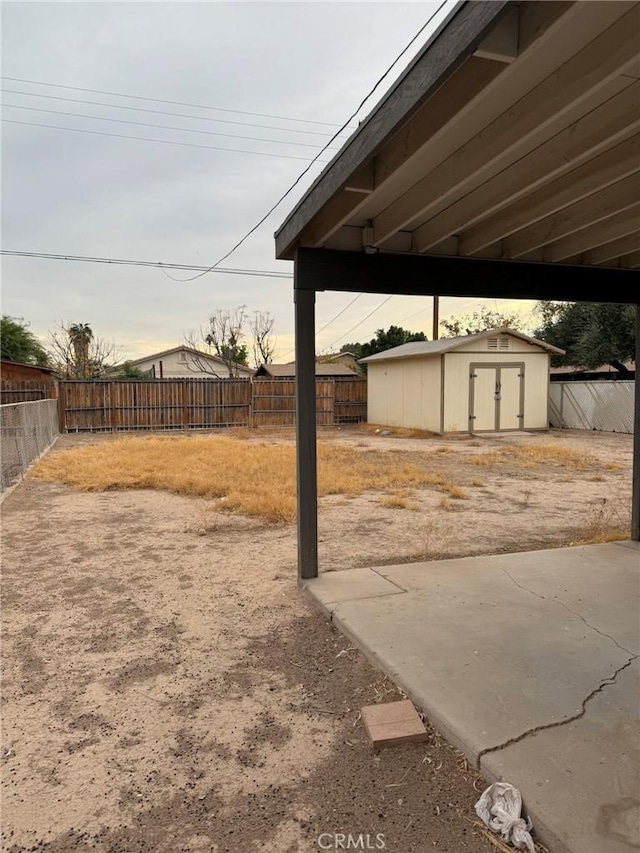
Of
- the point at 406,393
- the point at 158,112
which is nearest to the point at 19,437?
the point at 158,112

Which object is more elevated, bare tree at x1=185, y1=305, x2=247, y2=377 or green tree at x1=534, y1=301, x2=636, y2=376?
bare tree at x1=185, y1=305, x2=247, y2=377

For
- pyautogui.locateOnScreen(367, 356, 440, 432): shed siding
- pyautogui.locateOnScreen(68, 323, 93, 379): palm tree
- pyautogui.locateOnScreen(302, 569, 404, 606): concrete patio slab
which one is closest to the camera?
pyautogui.locateOnScreen(302, 569, 404, 606): concrete patio slab

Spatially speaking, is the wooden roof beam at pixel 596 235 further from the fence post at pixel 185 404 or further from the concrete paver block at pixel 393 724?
the fence post at pixel 185 404

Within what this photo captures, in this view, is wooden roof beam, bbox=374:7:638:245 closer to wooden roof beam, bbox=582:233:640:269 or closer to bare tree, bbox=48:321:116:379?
wooden roof beam, bbox=582:233:640:269

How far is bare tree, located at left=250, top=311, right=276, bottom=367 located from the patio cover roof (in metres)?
32.5

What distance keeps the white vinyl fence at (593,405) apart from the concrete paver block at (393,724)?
15916 mm

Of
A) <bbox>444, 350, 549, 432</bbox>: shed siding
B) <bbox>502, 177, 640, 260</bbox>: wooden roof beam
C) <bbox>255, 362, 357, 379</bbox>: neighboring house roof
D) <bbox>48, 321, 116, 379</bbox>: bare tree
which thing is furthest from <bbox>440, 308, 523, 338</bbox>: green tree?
<bbox>502, 177, 640, 260</bbox>: wooden roof beam

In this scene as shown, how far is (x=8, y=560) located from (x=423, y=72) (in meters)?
4.78

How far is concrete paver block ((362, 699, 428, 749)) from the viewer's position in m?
2.06

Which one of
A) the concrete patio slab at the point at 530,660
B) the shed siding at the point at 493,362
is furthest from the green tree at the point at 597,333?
the concrete patio slab at the point at 530,660

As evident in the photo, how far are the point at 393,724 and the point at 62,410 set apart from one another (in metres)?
17.2

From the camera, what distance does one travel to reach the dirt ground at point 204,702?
1.69 metres

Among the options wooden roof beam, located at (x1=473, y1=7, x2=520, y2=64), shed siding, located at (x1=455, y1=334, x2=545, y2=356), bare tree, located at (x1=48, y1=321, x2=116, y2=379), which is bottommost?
wooden roof beam, located at (x1=473, y1=7, x2=520, y2=64)

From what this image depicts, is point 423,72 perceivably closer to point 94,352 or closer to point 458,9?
point 458,9
